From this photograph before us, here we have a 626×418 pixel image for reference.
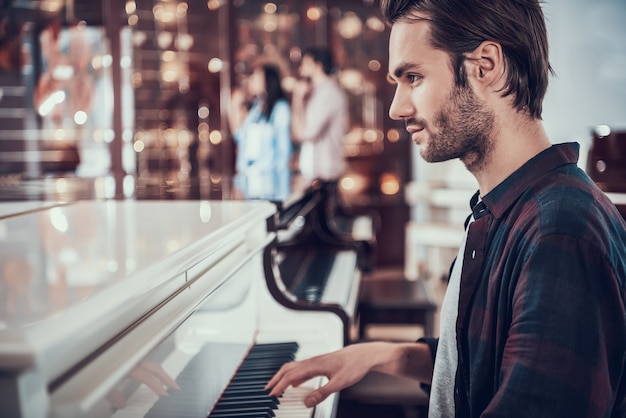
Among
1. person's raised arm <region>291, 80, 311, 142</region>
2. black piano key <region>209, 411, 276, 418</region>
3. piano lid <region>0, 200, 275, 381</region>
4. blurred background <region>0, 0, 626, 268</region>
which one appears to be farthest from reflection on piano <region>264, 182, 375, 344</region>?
person's raised arm <region>291, 80, 311, 142</region>

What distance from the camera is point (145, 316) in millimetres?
931

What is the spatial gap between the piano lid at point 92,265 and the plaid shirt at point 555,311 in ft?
1.68

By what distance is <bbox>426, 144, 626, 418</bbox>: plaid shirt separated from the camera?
968 mm

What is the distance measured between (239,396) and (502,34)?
925 mm

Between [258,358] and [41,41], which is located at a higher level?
[41,41]

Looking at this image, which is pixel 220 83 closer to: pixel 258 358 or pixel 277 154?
pixel 277 154

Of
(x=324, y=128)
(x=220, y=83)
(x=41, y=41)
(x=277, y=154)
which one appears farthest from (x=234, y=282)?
(x=220, y=83)

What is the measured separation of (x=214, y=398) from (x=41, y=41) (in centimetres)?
577

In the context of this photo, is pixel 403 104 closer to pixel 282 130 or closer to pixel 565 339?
pixel 565 339

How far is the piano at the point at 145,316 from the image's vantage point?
68 centimetres

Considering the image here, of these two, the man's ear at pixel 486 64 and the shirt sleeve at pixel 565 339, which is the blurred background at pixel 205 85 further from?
the shirt sleeve at pixel 565 339

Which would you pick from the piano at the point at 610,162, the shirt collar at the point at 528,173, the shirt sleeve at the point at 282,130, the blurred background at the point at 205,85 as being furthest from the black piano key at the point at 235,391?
the shirt sleeve at the point at 282,130

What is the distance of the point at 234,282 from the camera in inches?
65.5

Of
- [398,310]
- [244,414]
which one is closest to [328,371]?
[244,414]
